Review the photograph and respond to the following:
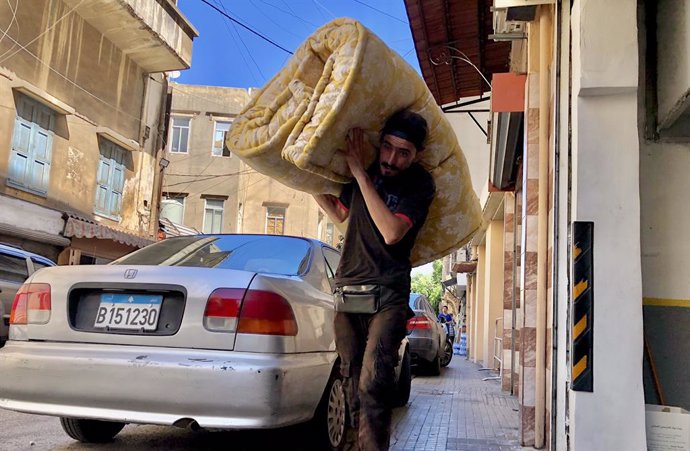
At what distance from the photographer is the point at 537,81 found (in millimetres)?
4695

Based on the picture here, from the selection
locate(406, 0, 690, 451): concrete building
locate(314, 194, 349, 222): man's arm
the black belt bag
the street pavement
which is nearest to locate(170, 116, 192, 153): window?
the street pavement

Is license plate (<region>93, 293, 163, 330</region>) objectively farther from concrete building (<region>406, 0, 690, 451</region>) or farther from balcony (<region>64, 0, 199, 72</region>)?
balcony (<region>64, 0, 199, 72</region>)

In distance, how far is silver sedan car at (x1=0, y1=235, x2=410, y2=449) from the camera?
2.93 m

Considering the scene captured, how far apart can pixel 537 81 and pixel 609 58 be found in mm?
1899

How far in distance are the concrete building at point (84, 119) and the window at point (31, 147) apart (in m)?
0.02

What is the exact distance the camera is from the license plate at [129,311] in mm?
3176

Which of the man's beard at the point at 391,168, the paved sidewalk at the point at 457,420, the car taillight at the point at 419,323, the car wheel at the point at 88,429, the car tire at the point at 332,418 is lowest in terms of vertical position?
the paved sidewalk at the point at 457,420

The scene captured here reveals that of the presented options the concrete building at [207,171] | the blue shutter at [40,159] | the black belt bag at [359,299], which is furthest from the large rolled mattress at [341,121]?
the concrete building at [207,171]

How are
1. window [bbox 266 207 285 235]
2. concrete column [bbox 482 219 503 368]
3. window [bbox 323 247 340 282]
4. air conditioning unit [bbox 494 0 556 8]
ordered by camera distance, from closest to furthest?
1. air conditioning unit [bbox 494 0 556 8]
2. window [bbox 323 247 340 282]
3. concrete column [bbox 482 219 503 368]
4. window [bbox 266 207 285 235]

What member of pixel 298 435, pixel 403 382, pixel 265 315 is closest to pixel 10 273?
pixel 403 382

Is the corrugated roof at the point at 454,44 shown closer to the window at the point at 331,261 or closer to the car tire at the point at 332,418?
the window at the point at 331,261

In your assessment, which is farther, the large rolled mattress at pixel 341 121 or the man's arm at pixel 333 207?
the man's arm at pixel 333 207

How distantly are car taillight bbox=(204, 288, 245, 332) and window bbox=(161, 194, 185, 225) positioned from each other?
78.4ft

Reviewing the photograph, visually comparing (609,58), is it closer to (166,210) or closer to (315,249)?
(315,249)
